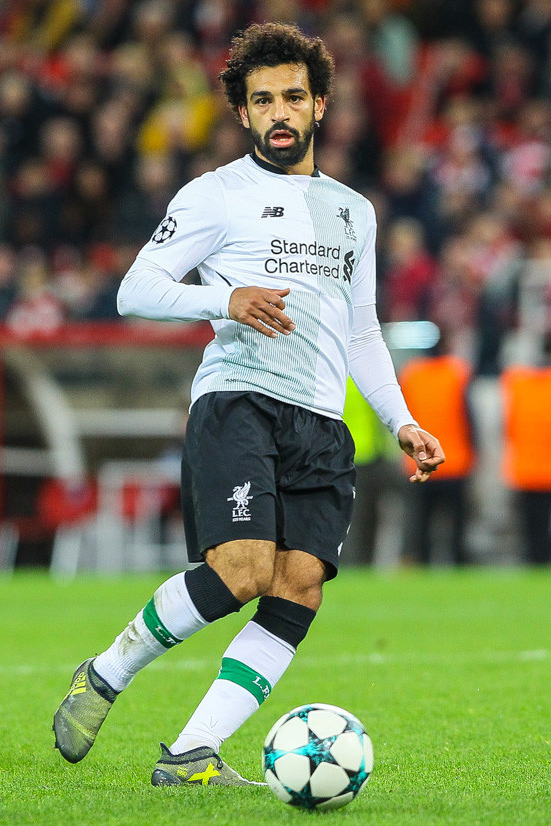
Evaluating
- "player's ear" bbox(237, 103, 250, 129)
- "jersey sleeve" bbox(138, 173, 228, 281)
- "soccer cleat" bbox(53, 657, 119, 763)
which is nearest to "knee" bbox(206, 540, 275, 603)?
"soccer cleat" bbox(53, 657, 119, 763)

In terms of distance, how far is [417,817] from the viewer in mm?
3422

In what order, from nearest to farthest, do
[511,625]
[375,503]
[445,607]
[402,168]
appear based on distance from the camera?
1. [511,625]
2. [445,607]
3. [375,503]
4. [402,168]

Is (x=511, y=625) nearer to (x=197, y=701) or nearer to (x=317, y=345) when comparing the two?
(x=197, y=701)

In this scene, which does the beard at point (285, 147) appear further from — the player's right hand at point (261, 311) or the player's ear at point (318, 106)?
the player's right hand at point (261, 311)

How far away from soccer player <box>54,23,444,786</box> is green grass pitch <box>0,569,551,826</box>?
36 cm

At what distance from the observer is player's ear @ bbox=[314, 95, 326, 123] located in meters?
4.48

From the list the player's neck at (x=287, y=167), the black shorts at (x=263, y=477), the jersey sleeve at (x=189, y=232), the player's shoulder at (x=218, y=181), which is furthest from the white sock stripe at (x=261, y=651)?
the player's neck at (x=287, y=167)

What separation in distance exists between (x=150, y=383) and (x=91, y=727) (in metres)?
9.40

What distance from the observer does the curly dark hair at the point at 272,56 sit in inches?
173

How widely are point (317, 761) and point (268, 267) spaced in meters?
1.53

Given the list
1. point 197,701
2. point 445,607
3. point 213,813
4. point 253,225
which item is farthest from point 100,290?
point 213,813

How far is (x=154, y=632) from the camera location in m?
4.07

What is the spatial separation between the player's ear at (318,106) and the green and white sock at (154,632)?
5.15ft

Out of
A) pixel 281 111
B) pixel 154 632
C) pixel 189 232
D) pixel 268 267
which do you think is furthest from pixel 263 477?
pixel 281 111
